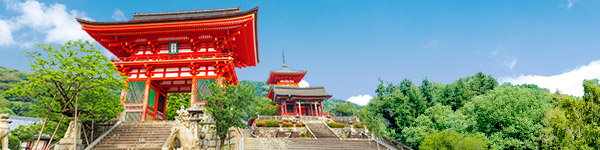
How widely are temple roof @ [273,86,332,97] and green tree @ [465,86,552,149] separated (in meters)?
26.4

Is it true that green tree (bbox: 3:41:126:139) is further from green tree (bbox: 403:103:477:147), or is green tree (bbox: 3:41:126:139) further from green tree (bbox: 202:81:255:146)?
green tree (bbox: 403:103:477:147)

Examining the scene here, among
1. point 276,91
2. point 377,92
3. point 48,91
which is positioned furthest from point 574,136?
point 276,91

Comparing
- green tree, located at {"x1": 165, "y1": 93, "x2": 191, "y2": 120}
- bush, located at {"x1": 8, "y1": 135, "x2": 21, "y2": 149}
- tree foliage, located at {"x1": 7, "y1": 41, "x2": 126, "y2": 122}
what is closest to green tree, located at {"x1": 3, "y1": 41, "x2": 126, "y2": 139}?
tree foliage, located at {"x1": 7, "y1": 41, "x2": 126, "y2": 122}

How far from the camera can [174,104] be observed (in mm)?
25406

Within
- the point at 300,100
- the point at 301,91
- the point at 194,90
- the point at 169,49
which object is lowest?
the point at 194,90

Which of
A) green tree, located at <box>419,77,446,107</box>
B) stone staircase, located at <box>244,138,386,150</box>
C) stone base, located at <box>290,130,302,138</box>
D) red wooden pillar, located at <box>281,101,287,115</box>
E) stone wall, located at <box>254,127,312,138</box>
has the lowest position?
stone staircase, located at <box>244,138,386,150</box>

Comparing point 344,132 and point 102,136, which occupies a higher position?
point 102,136

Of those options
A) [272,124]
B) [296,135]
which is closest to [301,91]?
[272,124]

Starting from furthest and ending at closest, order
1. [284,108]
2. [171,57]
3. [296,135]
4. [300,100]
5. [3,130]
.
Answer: [284,108] < [300,100] < [296,135] < [171,57] < [3,130]

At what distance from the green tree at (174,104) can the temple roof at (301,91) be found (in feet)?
49.5

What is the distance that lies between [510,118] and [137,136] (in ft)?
52.0

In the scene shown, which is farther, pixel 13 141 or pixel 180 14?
pixel 180 14

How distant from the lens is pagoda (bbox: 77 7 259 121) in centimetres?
1561

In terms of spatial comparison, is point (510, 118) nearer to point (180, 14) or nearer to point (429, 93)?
point (429, 93)
